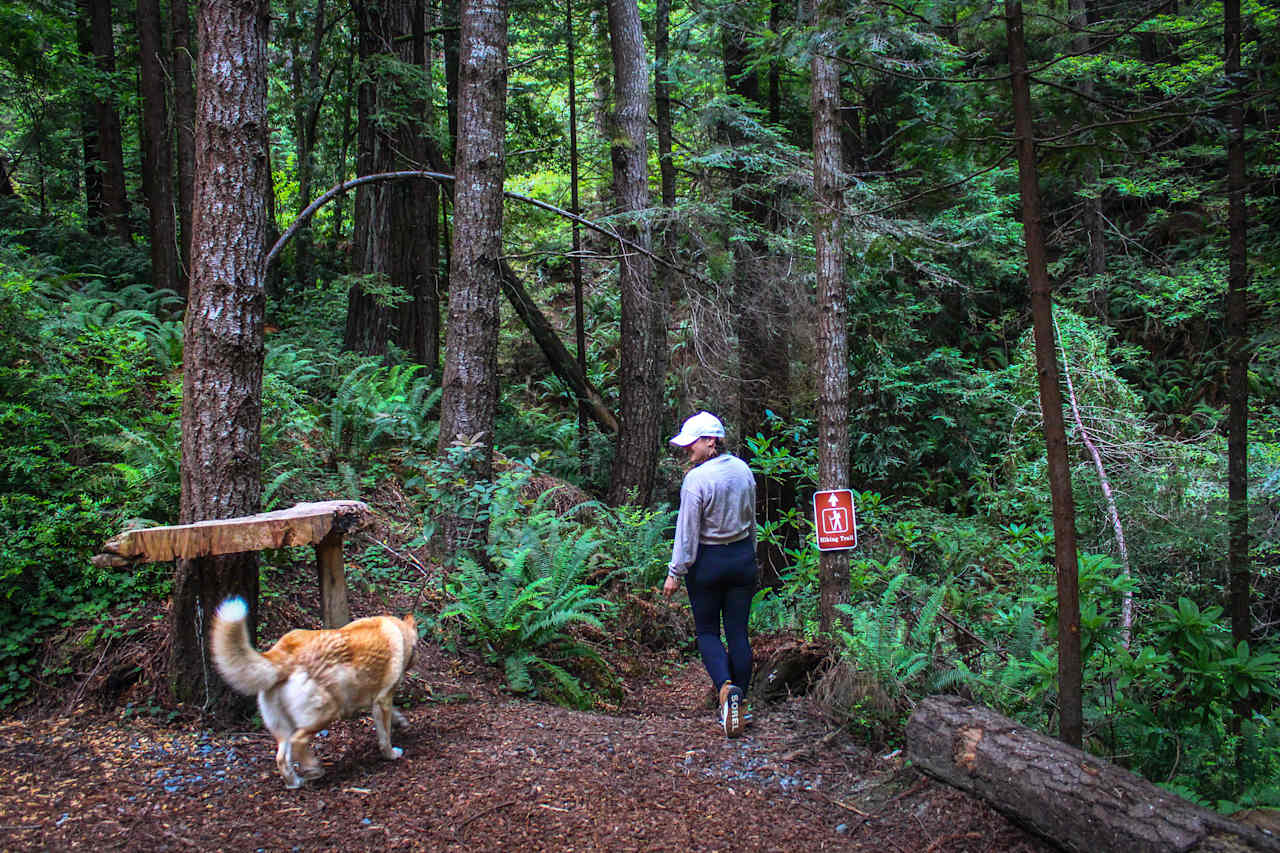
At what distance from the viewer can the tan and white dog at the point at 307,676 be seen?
3756 millimetres

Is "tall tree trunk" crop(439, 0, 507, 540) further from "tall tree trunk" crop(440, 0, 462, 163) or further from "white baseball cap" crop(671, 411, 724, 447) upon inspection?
"tall tree trunk" crop(440, 0, 462, 163)

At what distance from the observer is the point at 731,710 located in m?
5.45

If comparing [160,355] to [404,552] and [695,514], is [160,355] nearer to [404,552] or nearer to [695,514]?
[404,552]

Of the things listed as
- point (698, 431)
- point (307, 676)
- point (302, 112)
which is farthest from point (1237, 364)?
point (302, 112)

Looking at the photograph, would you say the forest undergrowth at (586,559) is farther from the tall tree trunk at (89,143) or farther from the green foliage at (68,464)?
the tall tree trunk at (89,143)

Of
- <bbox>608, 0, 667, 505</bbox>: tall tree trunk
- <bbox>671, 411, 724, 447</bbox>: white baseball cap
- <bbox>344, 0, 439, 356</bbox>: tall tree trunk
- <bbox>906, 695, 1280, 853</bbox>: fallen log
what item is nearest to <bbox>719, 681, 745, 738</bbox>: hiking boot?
<bbox>906, 695, 1280, 853</bbox>: fallen log

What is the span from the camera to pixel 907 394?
13914mm

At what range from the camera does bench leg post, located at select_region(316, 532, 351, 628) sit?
4750 millimetres

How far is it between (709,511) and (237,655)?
122 inches

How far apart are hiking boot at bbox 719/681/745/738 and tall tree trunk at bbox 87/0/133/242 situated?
1611 cm

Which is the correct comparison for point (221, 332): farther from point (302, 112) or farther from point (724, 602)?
point (302, 112)

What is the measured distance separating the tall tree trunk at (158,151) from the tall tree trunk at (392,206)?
3368 mm

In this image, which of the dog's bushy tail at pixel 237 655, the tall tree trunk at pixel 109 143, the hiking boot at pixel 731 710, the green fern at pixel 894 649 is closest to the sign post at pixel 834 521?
the green fern at pixel 894 649

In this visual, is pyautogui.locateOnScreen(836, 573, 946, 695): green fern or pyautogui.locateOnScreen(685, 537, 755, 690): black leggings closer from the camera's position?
pyautogui.locateOnScreen(836, 573, 946, 695): green fern
